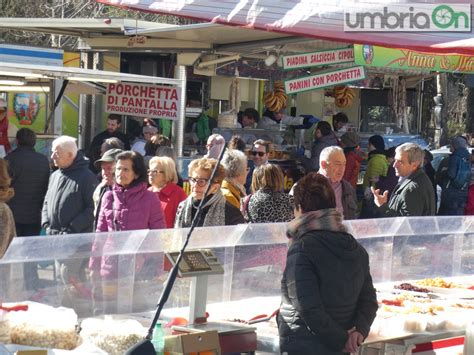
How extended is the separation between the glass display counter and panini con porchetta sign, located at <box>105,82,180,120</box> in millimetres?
5819

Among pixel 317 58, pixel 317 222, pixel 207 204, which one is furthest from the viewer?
pixel 317 58

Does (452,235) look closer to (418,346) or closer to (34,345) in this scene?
(418,346)

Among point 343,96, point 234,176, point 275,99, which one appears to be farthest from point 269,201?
point 343,96

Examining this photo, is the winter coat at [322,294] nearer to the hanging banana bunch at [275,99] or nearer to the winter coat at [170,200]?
the winter coat at [170,200]

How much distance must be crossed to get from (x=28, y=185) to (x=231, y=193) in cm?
241

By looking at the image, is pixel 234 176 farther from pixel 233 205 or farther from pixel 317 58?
pixel 317 58

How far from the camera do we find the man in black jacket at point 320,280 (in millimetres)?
5199

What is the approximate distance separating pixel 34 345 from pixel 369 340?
6.89ft

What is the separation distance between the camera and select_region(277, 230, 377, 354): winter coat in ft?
17.0

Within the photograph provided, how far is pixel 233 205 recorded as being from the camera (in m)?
8.34

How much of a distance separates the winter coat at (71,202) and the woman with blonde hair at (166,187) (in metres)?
0.50

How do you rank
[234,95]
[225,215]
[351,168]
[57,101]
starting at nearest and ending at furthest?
[225,215]
[57,101]
[351,168]
[234,95]

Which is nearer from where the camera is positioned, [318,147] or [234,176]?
[234,176]

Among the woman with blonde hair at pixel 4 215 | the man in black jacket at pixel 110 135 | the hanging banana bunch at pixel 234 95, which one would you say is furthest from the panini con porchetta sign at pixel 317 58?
the woman with blonde hair at pixel 4 215
